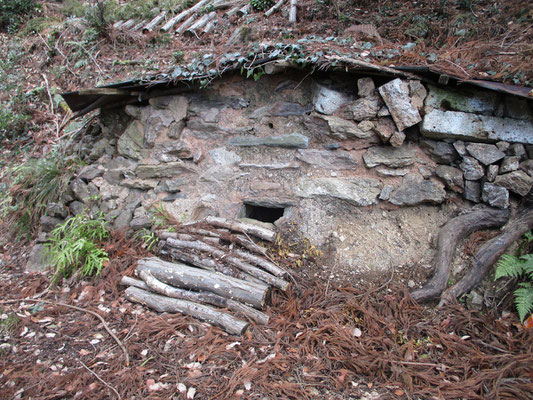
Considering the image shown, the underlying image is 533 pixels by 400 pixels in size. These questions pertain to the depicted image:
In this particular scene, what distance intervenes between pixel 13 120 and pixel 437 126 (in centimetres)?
777

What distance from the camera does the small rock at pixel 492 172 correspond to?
Result: 369cm

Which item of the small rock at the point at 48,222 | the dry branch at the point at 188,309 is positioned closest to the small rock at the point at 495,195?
the dry branch at the point at 188,309

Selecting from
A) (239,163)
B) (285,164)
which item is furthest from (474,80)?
(239,163)

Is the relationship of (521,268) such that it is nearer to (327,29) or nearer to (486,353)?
(486,353)

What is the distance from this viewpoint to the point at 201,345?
304 cm

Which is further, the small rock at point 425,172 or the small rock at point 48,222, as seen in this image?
the small rock at point 48,222

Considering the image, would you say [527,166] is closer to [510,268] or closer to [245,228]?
[510,268]

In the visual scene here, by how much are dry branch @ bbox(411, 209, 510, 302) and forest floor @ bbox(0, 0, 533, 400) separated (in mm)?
219

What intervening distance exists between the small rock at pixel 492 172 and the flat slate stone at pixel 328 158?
1.43 meters

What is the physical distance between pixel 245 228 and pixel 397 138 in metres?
2.05

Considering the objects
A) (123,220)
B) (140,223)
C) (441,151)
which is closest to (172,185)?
(140,223)

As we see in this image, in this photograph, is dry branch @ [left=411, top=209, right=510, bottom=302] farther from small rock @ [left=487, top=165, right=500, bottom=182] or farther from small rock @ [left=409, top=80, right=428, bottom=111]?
small rock @ [left=409, top=80, right=428, bottom=111]

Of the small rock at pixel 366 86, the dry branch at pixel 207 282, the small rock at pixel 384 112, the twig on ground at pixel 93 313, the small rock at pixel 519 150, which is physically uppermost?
the small rock at pixel 366 86

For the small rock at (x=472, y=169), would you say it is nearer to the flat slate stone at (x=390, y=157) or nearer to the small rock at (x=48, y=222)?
the flat slate stone at (x=390, y=157)
